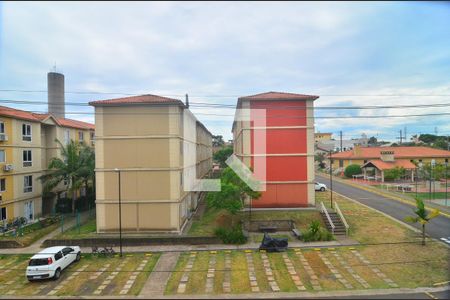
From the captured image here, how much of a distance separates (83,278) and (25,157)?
16751mm

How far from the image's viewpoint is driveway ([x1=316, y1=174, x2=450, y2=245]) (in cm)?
2012

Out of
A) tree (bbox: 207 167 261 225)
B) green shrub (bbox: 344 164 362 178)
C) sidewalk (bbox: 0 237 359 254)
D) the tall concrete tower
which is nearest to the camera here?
sidewalk (bbox: 0 237 359 254)

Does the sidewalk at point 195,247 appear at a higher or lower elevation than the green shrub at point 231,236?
lower

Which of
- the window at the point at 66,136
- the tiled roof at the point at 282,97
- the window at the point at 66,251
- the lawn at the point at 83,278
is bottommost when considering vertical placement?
the lawn at the point at 83,278

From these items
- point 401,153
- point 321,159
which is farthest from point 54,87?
point 321,159

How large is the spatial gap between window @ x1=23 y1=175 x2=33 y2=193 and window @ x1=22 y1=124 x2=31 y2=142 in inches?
129

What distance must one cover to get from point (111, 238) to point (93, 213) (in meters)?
10.2

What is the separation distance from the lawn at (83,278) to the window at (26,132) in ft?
39.8

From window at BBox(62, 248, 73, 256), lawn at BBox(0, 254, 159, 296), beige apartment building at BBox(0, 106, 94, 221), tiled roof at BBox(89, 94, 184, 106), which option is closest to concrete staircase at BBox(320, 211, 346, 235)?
lawn at BBox(0, 254, 159, 296)

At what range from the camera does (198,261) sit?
16.8 meters

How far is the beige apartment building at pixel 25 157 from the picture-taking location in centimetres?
2464

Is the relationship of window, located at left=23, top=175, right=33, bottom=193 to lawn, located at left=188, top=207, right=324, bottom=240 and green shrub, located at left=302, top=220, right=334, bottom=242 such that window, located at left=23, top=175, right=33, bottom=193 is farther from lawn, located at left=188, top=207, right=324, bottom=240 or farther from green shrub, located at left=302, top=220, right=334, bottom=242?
green shrub, located at left=302, top=220, right=334, bottom=242

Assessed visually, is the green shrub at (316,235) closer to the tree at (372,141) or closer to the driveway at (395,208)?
the driveway at (395,208)

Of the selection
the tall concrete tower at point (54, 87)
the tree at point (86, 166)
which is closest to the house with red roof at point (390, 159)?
the tree at point (86, 166)
